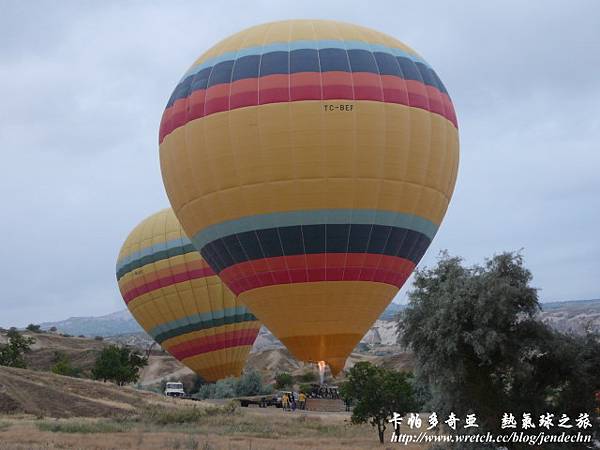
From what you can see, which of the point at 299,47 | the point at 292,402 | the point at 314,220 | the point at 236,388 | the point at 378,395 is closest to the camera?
the point at 314,220

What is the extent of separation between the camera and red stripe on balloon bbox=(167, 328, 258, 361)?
4475 centimetres

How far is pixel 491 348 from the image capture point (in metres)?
17.1

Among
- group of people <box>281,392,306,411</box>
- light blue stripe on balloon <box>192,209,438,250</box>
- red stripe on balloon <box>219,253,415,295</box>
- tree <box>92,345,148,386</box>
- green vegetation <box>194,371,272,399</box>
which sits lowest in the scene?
group of people <box>281,392,306,411</box>

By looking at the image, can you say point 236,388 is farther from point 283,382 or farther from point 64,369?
point 64,369

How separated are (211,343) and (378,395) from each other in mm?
16870

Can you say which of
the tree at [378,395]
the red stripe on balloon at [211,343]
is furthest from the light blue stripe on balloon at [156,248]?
the tree at [378,395]

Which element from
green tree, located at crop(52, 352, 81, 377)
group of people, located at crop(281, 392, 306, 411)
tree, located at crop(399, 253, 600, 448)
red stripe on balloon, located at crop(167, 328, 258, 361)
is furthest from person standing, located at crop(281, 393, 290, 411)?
tree, located at crop(399, 253, 600, 448)

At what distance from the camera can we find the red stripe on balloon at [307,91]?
24625 mm

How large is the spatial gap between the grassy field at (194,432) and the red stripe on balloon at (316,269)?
16.6ft

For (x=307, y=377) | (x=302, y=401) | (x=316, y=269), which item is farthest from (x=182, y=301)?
(x=307, y=377)

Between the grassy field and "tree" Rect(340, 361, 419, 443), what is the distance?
93 cm

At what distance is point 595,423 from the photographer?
1805 centimetres

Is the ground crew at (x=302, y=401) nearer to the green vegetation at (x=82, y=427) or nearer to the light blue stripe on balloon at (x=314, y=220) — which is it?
the green vegetation at (x=82, y=427)

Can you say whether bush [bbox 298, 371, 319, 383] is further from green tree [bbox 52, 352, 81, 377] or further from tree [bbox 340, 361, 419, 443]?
tree [bbox 340, 361, 419, 443]
